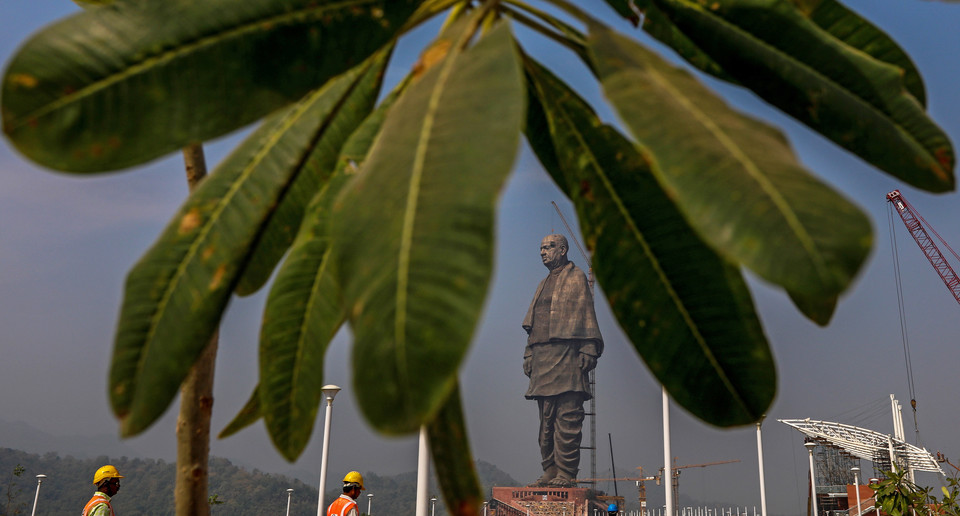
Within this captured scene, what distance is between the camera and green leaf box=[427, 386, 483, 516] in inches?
31.2

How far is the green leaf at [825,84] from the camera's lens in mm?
988

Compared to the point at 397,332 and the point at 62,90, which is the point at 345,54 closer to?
the point at 62,90

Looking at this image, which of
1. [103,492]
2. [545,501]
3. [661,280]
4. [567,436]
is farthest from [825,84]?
[567,436]

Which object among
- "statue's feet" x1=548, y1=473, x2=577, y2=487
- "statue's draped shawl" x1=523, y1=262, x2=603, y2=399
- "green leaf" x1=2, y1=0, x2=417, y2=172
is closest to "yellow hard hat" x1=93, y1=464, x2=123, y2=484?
"green leaf" x1=2, y1=0, x2=417, y2=172

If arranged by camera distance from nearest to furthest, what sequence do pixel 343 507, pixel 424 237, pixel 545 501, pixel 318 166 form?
pixel 424 237, pixel 318 166, pixel 343 507, pixel 545 501

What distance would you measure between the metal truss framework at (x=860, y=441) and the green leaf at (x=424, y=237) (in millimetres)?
31368

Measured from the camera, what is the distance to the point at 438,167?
0.60m

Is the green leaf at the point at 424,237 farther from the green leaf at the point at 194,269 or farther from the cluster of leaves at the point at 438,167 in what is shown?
the green leaf at the point at 194,269

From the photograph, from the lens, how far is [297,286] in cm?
106

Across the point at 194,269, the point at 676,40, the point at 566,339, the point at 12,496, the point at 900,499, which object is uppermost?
the point at 566,339

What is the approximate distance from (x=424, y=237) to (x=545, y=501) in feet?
199

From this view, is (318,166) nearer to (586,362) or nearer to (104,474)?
(104,474)

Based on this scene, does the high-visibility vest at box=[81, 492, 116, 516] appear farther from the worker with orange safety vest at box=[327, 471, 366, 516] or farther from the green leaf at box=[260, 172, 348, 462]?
the green leaf at box=[260, 172, 348, 462]

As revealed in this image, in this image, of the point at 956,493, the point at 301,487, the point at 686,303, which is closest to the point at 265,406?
the point at 686,303
